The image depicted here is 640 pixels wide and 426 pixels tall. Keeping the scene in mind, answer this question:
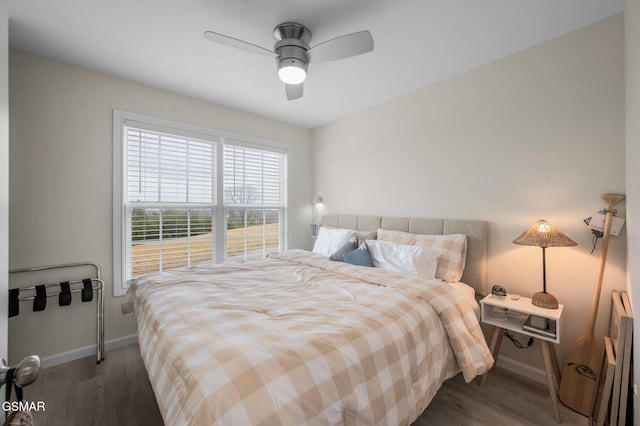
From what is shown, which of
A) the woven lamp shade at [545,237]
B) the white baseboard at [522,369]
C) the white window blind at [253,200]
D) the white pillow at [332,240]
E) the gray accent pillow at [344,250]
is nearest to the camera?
the woven lamp shade at [545,237]

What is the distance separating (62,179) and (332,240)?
8.85 ft

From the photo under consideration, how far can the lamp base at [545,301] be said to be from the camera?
1919 mm

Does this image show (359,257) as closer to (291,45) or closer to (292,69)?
(292,69)

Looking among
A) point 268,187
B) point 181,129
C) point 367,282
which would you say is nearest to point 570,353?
point 367,282

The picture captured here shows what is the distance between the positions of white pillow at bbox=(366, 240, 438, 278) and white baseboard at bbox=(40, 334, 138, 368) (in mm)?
2665

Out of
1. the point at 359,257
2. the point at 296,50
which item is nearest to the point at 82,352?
the point at 359,257

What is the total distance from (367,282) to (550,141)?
184cm

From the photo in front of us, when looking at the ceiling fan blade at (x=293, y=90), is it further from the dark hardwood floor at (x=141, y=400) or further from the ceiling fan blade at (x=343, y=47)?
the dark hardwood floor at (x=141, y=400)

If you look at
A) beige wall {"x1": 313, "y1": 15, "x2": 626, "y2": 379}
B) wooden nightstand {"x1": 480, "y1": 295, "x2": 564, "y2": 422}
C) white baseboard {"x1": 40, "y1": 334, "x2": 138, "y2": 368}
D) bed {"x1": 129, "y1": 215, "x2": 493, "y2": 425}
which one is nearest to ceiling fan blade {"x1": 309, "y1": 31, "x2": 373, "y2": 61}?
beige wall {"x1": 313, "y1": 15, "x2": 626, "y2": 379}

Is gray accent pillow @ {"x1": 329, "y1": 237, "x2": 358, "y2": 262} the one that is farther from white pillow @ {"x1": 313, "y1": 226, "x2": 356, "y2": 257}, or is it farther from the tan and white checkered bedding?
the tan and white checkered bedding

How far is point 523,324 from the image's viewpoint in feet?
6.59

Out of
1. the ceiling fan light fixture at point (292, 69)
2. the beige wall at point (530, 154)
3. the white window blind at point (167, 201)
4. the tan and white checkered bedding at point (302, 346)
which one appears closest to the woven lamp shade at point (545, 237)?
the beige wall at point (530, 154)

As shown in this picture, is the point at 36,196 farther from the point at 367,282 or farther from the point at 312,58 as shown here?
the point at 367,282

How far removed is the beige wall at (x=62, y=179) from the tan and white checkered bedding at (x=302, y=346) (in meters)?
0.96
